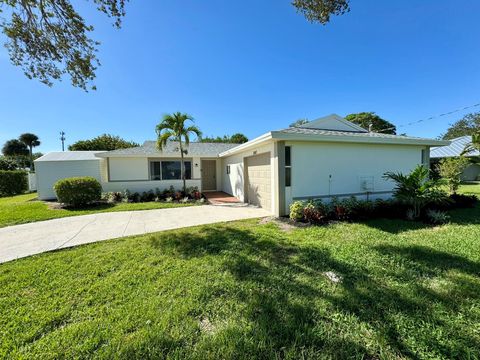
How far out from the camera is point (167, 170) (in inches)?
516

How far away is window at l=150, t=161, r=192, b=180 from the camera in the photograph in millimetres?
12789

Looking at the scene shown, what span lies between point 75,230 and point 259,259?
221 inches

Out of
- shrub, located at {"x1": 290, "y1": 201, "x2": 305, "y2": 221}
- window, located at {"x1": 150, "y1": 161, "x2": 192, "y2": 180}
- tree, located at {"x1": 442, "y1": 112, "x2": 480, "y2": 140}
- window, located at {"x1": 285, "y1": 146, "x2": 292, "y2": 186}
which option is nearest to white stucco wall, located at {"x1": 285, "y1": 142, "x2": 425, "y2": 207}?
window, located at {"x1": 285, "y1": 146, "x2": 292, "y2": 186}

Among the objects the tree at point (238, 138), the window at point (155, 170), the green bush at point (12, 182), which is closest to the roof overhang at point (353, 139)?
the window at point (155, 170)

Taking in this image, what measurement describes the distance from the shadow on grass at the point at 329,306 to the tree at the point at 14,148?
4466cm

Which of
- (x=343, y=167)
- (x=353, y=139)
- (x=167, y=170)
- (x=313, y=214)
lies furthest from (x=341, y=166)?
(x=167, y=170)

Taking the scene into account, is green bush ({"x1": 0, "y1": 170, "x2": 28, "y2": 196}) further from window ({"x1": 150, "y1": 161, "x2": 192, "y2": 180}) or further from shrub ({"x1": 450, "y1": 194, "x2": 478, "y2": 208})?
shrub ({"x1": 450, "y1": 194, "x2": 478, "y2": 208})

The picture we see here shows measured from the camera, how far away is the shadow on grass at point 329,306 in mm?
1984

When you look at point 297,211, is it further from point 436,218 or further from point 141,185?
point 141,185

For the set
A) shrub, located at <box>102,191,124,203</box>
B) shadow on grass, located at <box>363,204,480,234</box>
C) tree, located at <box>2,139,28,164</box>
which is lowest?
shadow on grass, located at <box>363,204,480,234</box>

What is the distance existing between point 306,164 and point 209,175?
9.19m

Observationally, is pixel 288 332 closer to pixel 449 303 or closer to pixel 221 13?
pixel 449 303

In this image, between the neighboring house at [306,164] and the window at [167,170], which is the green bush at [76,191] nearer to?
the neighboring house at [306,164]

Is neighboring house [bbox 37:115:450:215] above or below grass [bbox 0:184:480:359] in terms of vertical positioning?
above
